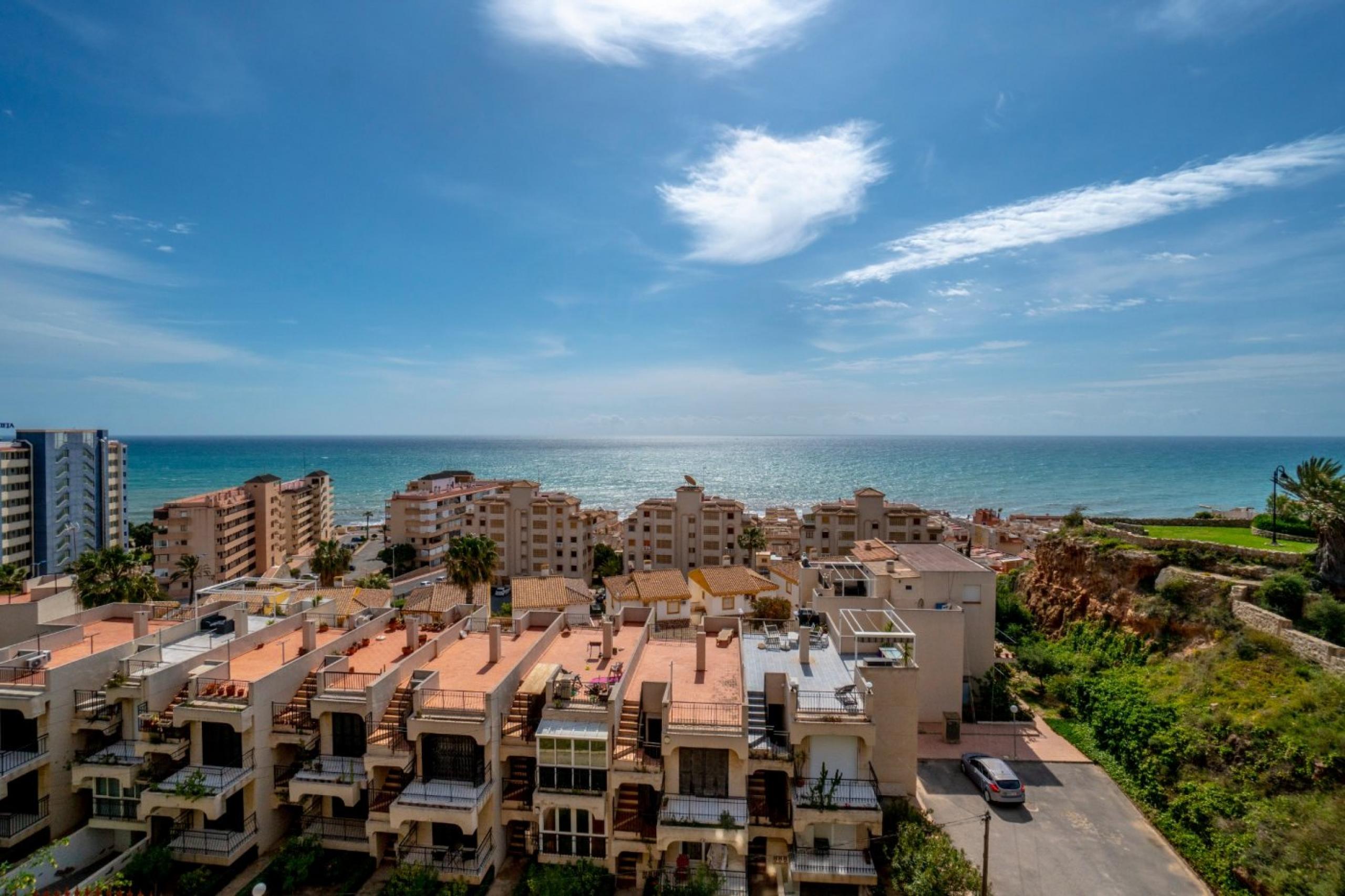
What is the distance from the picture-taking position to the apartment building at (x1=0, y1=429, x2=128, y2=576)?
74.5 m

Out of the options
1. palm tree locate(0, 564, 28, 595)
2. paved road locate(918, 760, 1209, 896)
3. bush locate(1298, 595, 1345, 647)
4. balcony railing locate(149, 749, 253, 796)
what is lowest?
paved road locate(918, 760, 1209, 896)

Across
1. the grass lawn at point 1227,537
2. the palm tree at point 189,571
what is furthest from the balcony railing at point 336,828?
Answer: the grass lawn at point 1227,537

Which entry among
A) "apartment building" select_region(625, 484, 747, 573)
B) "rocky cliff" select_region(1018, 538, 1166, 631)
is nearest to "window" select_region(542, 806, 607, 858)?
"rocky cliff" select_region(1018, 538, 1166, 631)

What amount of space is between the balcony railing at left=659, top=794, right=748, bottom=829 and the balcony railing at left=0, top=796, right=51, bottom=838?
20.2 metres

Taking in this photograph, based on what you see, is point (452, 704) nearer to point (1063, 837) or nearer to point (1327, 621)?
point (1063, 837)

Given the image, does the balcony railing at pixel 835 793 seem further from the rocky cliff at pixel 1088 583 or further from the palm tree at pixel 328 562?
the palm tree at pixel 328 562

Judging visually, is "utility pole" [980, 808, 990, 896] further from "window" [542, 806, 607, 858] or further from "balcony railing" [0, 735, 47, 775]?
"balcony railing" [0, 735, 47, 775]

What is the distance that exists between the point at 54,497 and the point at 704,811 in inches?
3873

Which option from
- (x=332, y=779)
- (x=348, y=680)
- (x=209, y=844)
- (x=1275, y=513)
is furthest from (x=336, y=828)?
(x=1275, y=513)

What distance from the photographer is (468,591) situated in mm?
46750

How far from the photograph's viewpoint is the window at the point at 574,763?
18.8m

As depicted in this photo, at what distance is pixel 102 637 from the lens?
1018 inches

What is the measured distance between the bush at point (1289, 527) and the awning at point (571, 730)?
152 ft

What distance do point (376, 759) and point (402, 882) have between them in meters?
3.40
